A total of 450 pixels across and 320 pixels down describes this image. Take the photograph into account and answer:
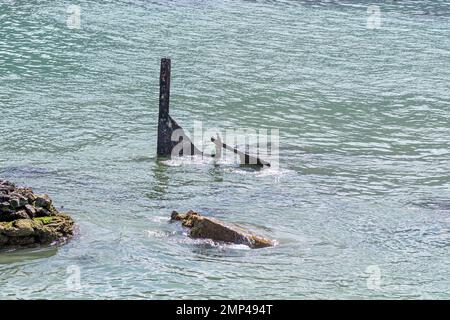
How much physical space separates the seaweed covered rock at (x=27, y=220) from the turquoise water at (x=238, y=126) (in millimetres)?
335

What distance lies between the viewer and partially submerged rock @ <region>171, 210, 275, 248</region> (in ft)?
64.8

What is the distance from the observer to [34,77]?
36.8 m

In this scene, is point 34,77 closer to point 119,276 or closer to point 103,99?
point 103,99

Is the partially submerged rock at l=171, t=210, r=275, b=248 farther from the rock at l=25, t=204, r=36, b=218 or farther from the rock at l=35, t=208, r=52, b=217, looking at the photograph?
the rock at l=25, t=204, r=36, b=218

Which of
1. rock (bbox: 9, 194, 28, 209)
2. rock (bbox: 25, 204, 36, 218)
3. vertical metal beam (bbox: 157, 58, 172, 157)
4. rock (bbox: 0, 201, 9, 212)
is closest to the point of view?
rock (bbox: 0, 201, 9, 212)

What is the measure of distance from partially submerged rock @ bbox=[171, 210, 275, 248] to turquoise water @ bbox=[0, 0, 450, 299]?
0.80 ft

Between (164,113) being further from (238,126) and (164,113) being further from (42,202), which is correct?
(42,202)

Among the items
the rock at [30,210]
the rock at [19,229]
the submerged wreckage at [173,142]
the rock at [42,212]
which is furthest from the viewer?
the submerged wreckage at [173,142]

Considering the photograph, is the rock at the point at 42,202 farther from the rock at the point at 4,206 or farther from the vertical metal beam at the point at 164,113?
the vertical metal beam at the point at 164,113

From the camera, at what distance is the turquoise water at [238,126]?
1864 centimetres

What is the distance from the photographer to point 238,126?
31.4m

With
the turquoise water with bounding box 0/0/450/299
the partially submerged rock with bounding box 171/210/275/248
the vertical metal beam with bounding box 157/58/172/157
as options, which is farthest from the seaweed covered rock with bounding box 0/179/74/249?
the vertical metal beam with bounding box 157/58/172/157

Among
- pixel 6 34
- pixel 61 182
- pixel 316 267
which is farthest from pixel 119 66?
pixel 316 267

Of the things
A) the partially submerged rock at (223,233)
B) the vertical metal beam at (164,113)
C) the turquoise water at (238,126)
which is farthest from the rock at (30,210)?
the vertical metal beam at (164,113)
